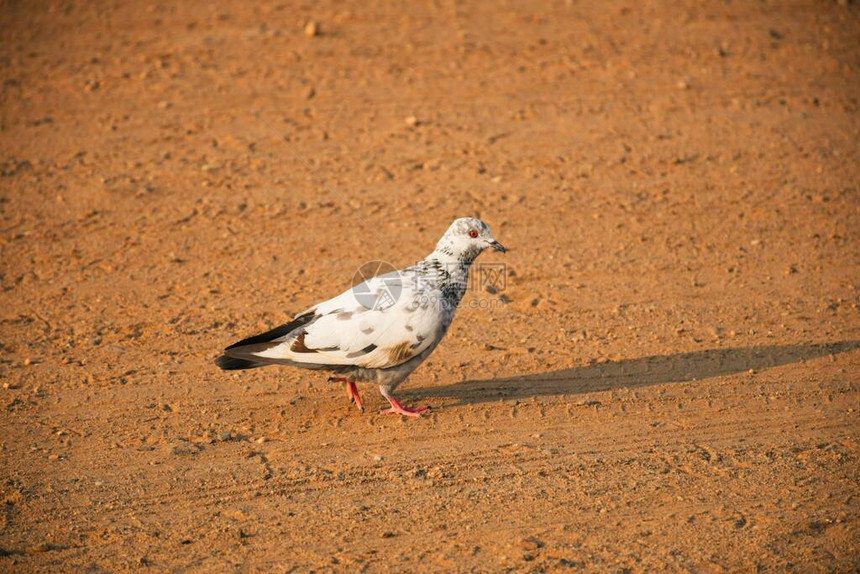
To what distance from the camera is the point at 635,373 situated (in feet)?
21.0

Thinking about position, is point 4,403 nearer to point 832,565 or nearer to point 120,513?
point 120,513

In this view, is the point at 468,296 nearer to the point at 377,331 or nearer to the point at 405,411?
the point at 405,411

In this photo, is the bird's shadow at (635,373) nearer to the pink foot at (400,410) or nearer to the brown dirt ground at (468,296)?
the brown dirt ground at (468,296)

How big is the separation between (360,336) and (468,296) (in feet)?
6.65

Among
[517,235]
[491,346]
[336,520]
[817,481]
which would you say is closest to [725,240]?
[517,235]

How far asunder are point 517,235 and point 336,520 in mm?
4233

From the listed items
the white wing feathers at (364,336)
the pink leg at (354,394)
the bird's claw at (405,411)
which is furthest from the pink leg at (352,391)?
the white wing feathers at (364,336)

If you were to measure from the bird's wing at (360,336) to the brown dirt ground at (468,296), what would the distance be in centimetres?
48

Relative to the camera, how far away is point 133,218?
8539 millimetres

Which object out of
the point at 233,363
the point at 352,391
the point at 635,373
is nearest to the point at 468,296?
the point at 635,373

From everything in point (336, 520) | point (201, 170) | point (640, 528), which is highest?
point (201, 170)

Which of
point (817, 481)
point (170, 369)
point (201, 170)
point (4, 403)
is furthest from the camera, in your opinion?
point (201, 170)

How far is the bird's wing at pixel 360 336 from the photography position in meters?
5.57

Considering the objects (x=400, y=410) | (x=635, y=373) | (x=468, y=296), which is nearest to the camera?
(x=400, y=410)
